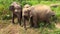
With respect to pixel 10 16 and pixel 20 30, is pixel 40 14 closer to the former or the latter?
pixel 20 30

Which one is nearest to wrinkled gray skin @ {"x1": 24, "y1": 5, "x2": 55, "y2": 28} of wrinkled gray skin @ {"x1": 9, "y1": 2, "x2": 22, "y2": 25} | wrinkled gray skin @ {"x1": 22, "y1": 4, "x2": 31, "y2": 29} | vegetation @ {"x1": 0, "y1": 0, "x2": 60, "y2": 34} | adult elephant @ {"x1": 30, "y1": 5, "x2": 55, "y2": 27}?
adult elephant @ {"x1": 30, "y1": 5, "x2": 55, "y2": 27}

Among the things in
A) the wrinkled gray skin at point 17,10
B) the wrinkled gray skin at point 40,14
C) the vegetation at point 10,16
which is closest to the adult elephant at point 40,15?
the wrinkled gray skin at point 40,14

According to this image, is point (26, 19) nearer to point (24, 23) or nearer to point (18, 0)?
point (24, 23)

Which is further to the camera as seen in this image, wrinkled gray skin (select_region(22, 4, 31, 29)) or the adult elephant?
the adult elephant

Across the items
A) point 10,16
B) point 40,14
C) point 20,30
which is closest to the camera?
point 20,30

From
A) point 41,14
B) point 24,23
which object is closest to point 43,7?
point 41,14

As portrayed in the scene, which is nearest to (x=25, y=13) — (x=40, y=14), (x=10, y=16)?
(x=40, y=14)

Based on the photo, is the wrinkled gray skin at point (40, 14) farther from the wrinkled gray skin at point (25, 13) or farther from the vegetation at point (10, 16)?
the vegetation at point (10, 16)

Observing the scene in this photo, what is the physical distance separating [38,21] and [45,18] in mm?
244

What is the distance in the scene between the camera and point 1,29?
8703 millimetres

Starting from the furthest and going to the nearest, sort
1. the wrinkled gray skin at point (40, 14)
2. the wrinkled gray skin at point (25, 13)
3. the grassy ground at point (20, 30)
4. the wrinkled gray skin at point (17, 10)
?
A: the wrinkled gray skin at point (17, 10) < the wrinkled gray skin at point (40, 14) < the wrinkled gray skin at point (25, 13) < the grassy ground at point (20, 30)

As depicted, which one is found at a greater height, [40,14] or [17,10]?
[17,10]

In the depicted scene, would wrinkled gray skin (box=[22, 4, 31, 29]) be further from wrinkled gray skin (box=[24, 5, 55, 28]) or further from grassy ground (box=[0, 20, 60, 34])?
grassy ground (box=[0, 20, 60, 34])

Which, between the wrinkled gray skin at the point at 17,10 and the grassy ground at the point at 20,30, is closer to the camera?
the grassy ground at the point at 20,30
